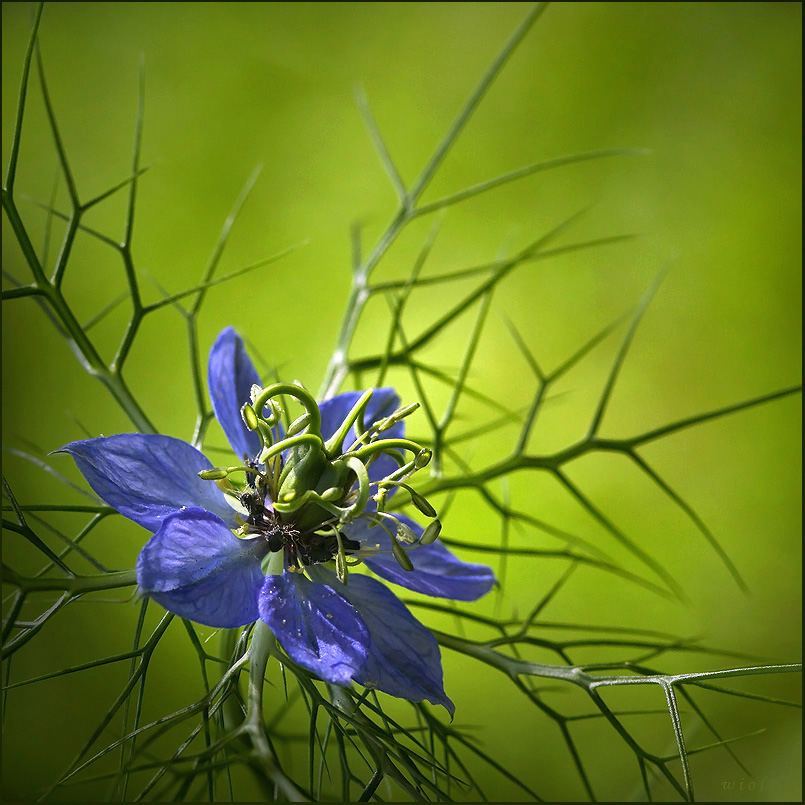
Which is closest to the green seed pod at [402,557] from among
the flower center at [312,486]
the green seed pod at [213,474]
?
the flower center at [312,486]

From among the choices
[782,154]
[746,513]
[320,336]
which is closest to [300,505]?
[320,336]

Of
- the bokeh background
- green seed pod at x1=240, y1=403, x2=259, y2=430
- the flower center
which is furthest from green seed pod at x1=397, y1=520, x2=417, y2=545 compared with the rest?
the bokeh background

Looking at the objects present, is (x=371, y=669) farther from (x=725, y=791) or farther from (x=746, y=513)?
(x=746, y=513)

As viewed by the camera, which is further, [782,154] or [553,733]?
[782,154]

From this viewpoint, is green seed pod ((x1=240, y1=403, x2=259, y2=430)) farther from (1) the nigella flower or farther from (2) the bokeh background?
(2) the bokeh background

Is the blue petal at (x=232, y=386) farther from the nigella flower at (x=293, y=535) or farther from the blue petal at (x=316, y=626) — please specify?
the blue petal at (x=316, y=626)

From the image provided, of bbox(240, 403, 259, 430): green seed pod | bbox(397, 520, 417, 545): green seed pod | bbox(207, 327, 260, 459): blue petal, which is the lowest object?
bbox(397, 520, 417, 545): green seed pod

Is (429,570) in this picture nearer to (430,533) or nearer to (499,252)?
(430,533)
